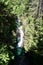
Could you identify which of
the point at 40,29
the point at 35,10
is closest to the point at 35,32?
the point at 40,29

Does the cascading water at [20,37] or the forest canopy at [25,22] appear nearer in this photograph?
the forest canopy at [25,22]

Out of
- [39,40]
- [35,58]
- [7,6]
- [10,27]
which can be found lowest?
[35,58]

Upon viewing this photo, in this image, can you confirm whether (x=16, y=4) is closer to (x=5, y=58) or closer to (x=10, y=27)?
(x=10, y=27)

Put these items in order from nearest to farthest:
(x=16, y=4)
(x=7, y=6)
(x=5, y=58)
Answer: (x=5, y=58), (x=7, y=6), (x=16, y=4)

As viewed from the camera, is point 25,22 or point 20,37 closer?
point 25,22

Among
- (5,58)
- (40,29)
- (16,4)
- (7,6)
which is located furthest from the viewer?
(40,29)

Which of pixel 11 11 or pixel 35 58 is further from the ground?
A: pixel 11 11

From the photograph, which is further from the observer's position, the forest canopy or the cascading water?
the cascading water

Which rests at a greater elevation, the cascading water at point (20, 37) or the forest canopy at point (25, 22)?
the forest canopy at point (25, 22)

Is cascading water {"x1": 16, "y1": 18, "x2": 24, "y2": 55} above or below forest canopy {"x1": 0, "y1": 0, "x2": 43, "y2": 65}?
below

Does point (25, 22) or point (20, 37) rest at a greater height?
point (25, 22)

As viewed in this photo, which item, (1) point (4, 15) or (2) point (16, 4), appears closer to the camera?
(1) point (4, 15)
